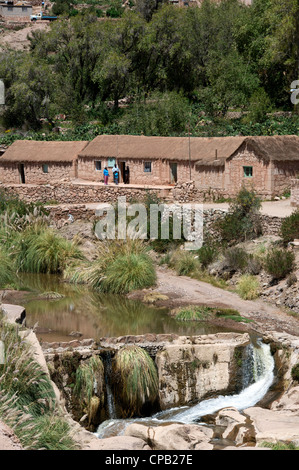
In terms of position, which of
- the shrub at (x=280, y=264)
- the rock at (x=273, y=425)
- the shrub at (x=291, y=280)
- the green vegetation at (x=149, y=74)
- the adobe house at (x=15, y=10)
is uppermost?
the adobe house at (x=15, y=10)

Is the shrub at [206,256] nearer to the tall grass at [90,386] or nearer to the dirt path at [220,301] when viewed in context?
the dirt path at [220,301]

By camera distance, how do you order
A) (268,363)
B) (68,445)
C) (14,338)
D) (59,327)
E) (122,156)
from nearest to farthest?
1. (68,445)
2. (14,338)
3. (268,363)
4. (59,327)
5. (122,156)

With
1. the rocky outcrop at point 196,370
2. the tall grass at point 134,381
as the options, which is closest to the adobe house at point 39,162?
the rocky outcrop at point 196,370

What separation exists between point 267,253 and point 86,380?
38.2ft

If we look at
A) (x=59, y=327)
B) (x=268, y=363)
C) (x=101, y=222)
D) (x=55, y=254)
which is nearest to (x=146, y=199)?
(x=101, y=222)

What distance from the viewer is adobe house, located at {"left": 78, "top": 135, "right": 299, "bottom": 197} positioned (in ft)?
113

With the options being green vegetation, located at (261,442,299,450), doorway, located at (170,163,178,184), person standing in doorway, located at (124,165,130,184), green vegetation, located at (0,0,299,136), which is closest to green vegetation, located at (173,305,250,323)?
green vegetation, located at (261,442,299,450)

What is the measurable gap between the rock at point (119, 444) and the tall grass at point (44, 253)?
1582 cm

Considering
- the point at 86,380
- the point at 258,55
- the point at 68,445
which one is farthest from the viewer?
the point at 258,55

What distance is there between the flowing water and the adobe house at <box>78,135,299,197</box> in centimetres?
1429

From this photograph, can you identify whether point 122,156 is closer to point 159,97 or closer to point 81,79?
point 159,97

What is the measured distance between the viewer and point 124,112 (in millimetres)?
56000

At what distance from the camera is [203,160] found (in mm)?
36094

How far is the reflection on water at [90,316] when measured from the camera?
23.2 metres
